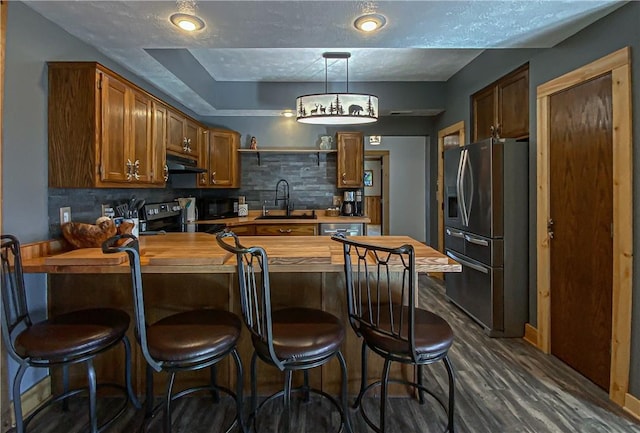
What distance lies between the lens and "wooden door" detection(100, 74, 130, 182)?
231 centimetres

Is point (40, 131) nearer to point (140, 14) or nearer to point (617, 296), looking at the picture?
point (140, 14)

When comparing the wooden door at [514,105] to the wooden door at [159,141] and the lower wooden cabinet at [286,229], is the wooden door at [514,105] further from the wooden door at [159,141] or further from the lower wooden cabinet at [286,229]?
the wooden door at [159,141]

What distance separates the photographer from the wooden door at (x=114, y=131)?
91.0 inches

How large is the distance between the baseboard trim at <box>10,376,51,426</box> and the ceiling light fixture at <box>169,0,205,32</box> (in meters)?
2.20

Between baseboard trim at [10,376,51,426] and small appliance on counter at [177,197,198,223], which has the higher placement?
small appliance on counter at [177,197,198,223]

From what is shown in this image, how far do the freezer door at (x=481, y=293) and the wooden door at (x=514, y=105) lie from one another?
1.21 metres

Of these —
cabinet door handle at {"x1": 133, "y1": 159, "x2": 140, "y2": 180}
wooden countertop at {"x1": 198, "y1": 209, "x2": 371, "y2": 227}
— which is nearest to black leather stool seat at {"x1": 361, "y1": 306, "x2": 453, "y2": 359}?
cabinet door handle at {"x1": 133, "y1": 159, "x2": 140, "y2": 180}

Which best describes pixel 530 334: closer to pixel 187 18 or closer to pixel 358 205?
pixel 358 205

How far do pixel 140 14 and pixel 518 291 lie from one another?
335cm

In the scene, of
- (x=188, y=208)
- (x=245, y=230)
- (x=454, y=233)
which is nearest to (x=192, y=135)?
(x=188, y=208)

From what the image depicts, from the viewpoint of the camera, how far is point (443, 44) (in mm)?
2510

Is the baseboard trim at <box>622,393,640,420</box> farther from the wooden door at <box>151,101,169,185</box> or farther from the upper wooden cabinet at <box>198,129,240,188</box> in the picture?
the upper wooden cabinet at <box>198,129,240,188</box>

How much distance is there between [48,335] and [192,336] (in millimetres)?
659

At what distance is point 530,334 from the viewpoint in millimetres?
3094
